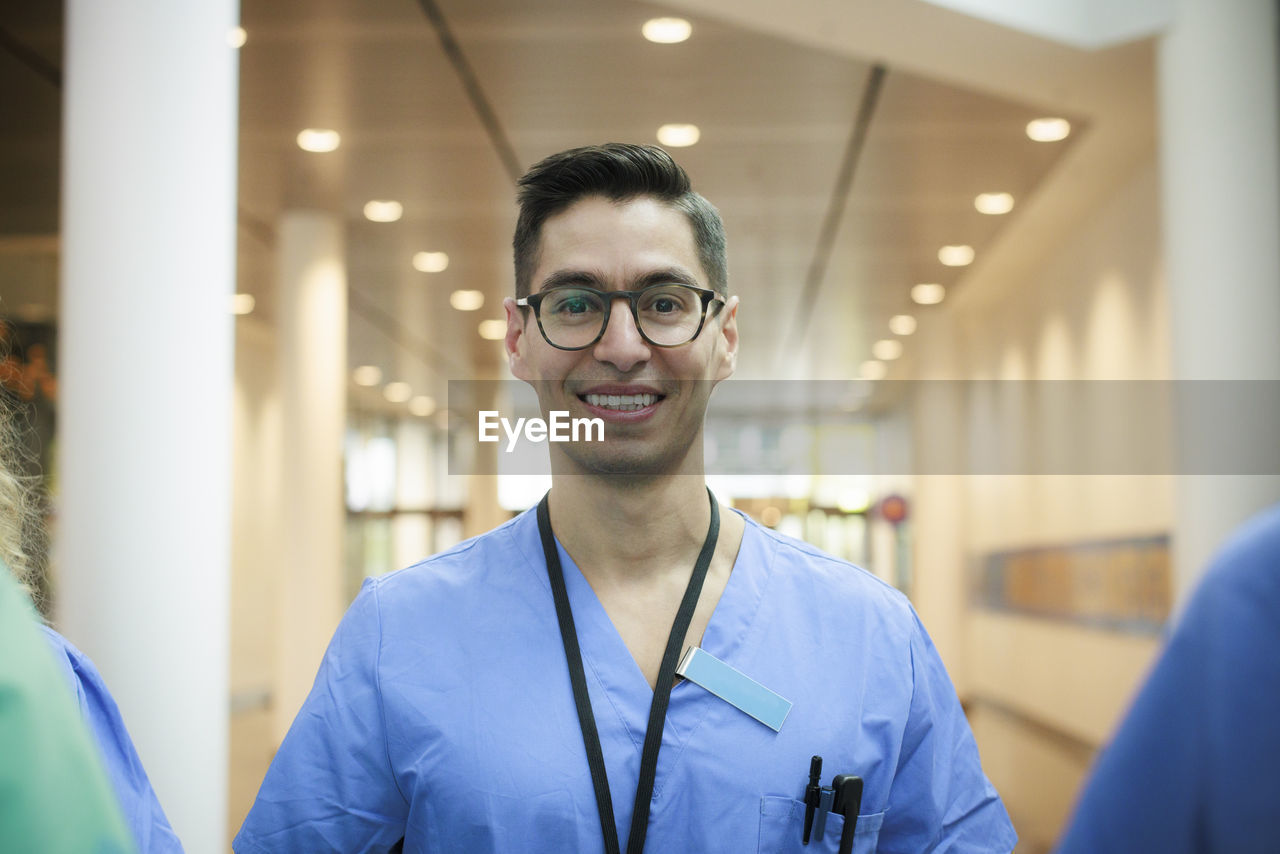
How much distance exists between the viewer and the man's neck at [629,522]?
156cm

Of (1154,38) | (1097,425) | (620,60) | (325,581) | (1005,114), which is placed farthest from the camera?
(1097,425)

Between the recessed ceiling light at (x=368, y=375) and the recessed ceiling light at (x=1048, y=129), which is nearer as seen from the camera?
the recessed ceiling light at (x=1048, y=129)

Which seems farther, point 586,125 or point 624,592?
point 586,125

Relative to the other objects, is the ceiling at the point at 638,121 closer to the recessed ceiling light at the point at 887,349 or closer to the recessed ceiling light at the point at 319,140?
the recessed ceiling light at the point at 319,140

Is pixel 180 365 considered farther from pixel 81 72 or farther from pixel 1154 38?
pixel 1154 38

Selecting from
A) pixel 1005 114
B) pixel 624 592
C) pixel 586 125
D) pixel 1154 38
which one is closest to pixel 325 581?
pixel 586 125

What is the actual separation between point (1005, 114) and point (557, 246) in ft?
16.8

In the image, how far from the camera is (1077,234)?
8508 mm

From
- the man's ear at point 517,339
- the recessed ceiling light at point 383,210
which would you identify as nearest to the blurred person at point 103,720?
the man's ear at point 517,339

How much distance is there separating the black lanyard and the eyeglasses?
0.90 feet

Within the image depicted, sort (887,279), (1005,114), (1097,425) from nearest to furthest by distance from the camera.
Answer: (1005,114) → (1097,425) → (887,279)

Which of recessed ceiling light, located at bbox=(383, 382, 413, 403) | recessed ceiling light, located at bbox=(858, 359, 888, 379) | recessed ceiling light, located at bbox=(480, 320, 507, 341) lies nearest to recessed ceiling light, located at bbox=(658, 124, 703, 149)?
recessed ceiling light, located at bbox=(480, 320, 507, 341)

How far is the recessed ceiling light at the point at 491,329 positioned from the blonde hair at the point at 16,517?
29.9 ft

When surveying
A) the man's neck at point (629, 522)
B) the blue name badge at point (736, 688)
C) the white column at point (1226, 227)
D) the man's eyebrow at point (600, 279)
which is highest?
the white column at point (1226, 227)
